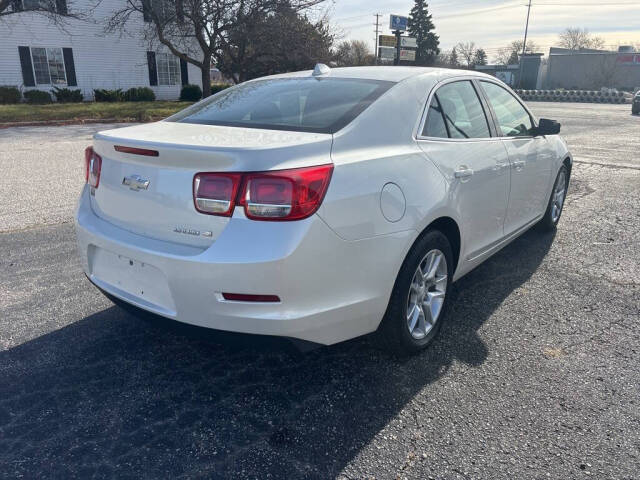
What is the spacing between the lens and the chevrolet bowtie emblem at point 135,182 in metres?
2.62

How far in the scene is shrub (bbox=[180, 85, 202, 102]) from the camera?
89.7ft

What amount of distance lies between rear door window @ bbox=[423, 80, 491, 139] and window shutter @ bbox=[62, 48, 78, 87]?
1028 inches

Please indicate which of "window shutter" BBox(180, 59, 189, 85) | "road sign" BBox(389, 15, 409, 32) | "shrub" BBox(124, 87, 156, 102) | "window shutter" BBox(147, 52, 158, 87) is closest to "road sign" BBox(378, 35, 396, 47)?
"road sign" BBox(389, 15, 409, 32)

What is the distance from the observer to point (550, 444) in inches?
95.0

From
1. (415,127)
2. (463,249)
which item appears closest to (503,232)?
(463,249)

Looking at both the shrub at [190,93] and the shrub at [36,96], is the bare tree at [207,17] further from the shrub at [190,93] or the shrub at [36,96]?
the shrub at [36,96]

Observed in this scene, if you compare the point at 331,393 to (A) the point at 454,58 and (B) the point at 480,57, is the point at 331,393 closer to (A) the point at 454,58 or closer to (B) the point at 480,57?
(A) the point at 454,58

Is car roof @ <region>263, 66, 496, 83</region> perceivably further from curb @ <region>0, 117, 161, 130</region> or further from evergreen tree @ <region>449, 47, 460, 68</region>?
evergreen tree @ <region>449, 47, 460, 68</region>

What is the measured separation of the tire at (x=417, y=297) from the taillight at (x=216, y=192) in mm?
1028

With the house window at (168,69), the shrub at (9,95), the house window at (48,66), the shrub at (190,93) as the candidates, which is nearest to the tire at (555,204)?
the shrub at (9,95)

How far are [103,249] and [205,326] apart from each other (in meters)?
0.81

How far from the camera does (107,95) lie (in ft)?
81.3

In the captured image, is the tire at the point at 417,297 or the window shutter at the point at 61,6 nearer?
the tire at the point at 417,297

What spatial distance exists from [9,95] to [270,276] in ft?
81.6
